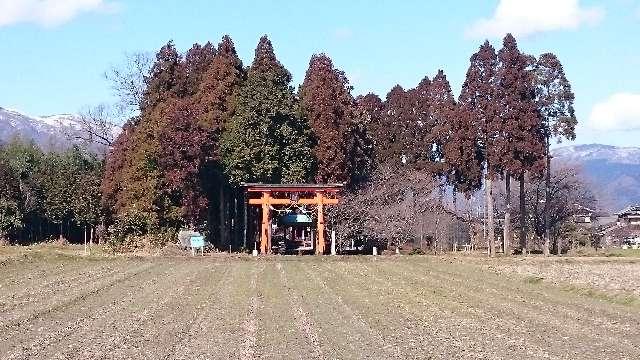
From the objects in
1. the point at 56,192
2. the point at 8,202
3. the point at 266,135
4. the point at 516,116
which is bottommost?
the point at 8,202

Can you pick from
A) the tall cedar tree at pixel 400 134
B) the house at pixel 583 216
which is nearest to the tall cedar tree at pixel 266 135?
the tall cedar tree at pixel 400 134

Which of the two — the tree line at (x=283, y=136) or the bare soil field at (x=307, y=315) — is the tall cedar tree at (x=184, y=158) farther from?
the bare soil field at (x=307, y=315)

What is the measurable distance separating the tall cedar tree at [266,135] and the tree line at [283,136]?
0.18ft

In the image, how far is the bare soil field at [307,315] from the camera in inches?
418

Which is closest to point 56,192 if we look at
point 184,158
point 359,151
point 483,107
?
point 184,158

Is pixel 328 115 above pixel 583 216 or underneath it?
above

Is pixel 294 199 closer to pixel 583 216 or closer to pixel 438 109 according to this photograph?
pixel 438 109

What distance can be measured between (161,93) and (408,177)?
12885 mm

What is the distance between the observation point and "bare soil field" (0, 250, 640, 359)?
34.9 ft

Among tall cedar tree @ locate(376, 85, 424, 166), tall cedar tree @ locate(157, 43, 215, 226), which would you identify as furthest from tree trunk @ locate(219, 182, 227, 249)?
tall cedar tree @ locate(376, 85, 424, 166)

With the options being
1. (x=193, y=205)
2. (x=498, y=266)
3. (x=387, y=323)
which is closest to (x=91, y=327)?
(x=387, y=323)

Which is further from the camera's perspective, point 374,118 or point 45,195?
point 374,118

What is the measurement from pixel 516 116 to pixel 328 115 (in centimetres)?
885

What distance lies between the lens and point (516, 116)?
3725cm
